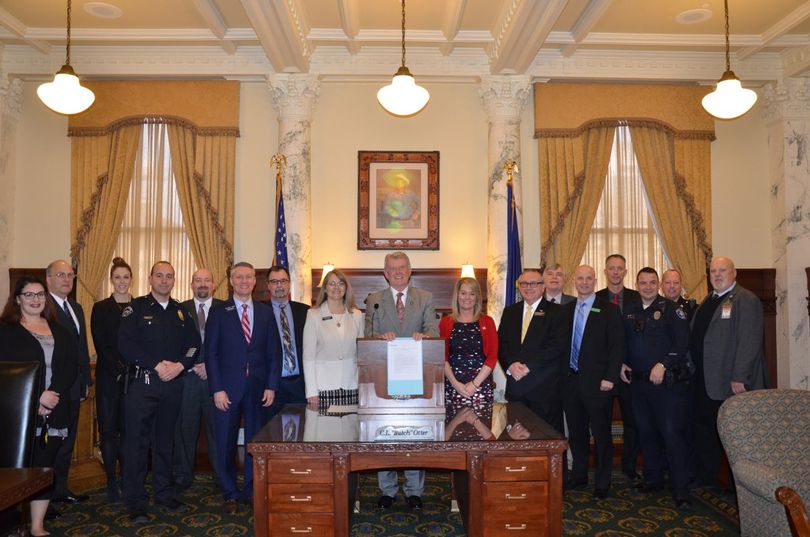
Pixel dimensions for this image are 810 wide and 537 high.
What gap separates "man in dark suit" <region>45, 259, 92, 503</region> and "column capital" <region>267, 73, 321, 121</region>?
10.1ft

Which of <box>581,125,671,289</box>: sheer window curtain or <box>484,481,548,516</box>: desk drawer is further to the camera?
<box>581,125,671,289</box>: sheer window curtain

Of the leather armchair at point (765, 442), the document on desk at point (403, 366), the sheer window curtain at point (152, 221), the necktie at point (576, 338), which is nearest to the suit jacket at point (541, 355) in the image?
the necktie at point (576, 338)

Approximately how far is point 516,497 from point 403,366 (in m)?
0.87

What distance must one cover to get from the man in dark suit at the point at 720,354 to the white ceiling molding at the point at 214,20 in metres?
4.71

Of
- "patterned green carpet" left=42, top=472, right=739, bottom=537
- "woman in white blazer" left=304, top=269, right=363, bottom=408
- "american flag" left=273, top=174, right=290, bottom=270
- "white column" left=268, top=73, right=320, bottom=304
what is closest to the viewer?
"patterned green carpet" left=42, top=472, right=739, bottom=537

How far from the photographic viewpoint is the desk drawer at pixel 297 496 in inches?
120

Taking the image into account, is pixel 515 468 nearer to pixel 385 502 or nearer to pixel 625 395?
pixel 385 502

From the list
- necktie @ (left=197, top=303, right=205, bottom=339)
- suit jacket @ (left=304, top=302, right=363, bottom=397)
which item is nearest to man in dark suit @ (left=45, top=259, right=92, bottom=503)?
necktie @ (left=197, top=303, right=205, bottom=339)

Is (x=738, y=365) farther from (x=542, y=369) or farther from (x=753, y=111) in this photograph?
(x=753, y=111)

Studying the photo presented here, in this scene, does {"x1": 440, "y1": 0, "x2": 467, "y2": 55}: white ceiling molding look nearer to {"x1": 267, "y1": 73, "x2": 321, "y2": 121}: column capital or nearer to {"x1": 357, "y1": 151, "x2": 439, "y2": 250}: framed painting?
{"x1": 357, "y1": 151, "x2": 439, "y2": 250}: framed painting

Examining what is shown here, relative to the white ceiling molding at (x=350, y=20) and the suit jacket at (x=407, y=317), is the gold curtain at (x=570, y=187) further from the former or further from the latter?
the suit jacket at (x=407, y=317)

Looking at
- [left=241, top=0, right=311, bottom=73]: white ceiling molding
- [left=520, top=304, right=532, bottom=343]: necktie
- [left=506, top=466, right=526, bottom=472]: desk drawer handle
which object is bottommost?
[left=506, top=466, right=526, bottom=472]: desk drawer handle

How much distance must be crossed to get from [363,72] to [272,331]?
141 inches

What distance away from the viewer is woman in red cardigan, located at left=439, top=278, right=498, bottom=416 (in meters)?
3.97
